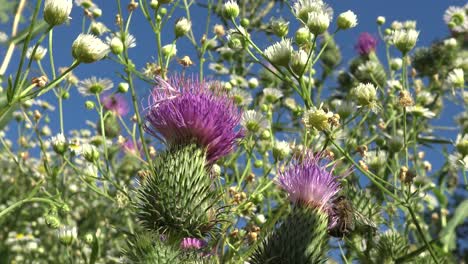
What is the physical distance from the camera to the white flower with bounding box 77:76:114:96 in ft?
9.96

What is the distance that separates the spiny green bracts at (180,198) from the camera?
6.66ft

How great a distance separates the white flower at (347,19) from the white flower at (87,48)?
1.09 m

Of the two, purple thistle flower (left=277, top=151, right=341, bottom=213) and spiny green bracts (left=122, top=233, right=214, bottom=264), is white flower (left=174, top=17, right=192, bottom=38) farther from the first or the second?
spiny green bracts (left=122, top=233, right=214, bottom=264)

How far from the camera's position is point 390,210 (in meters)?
3.21

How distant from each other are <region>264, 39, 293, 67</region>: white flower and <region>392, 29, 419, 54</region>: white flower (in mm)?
656

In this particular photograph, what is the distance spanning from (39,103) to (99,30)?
278 centimetres

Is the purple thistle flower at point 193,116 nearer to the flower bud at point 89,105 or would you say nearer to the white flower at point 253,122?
the white flower at point 253,122

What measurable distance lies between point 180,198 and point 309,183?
1.35 ft

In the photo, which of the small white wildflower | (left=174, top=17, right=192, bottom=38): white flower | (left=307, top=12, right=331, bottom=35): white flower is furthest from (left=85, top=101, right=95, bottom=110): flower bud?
(left=307, top=12, right=331, bottom=35): white flower

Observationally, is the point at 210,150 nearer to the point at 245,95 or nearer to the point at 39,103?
the point at 245,95

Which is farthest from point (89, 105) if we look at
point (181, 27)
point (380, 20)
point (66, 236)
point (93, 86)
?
point (380, 20)

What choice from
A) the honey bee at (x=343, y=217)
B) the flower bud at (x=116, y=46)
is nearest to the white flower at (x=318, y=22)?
the honey bee at (x=343, y=217)

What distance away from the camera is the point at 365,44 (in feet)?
17.5

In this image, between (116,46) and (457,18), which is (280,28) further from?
(457,18)
